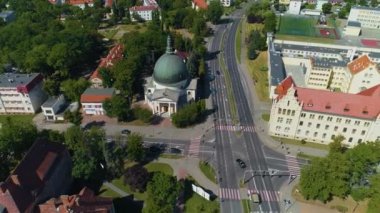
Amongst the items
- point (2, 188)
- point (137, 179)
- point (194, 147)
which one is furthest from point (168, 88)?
point (2, 188)

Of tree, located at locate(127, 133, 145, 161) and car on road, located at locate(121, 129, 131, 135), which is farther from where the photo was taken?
car on road, located at locate(121, 129, 131, 135)

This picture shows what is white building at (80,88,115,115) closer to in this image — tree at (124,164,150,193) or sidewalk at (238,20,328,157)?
tree at (124,164,150,193)

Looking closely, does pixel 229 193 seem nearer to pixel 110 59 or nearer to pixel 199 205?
pixel 199 205

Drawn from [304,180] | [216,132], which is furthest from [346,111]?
[216,132]

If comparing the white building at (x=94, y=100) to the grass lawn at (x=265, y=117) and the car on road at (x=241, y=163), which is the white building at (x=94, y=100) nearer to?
the car on road at (x=241, y=163)

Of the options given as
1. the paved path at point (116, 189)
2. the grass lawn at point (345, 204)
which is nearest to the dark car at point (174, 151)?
the paved path at point (116, 189)

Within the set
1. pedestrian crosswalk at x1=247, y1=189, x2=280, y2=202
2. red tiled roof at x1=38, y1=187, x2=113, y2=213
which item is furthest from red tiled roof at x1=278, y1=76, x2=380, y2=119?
red tiled roof at x1=38, y1=187, x2=113, y2=213
